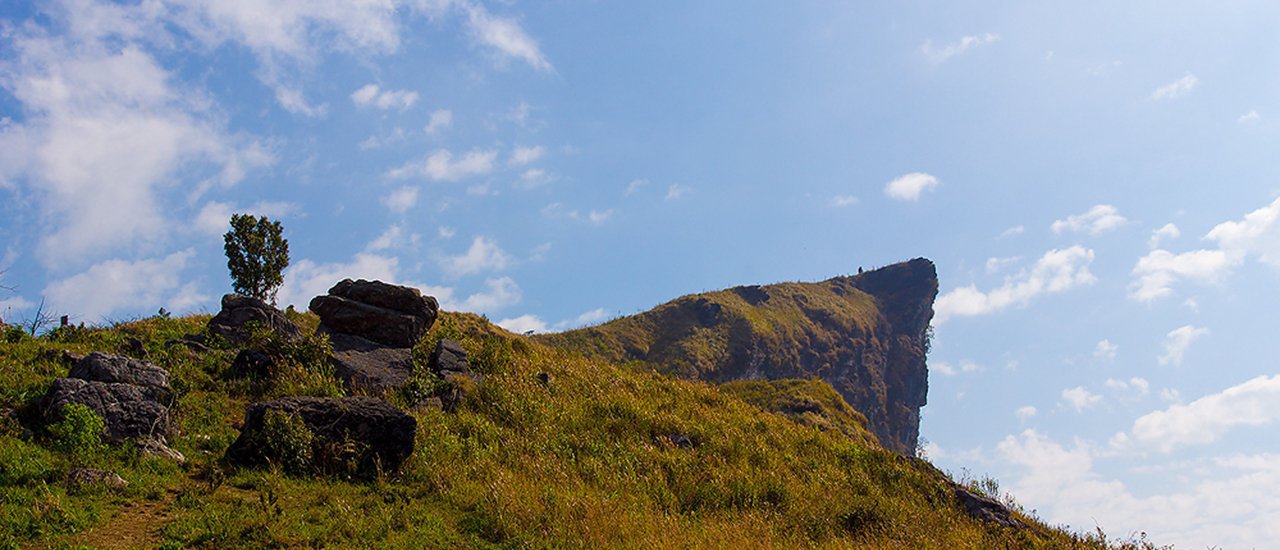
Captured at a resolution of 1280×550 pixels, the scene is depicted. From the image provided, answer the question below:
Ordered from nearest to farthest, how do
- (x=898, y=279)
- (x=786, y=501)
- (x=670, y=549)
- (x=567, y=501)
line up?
(x=670, y=549), (x=567, y=501), (x=786, y=501), (x=898, y=279)

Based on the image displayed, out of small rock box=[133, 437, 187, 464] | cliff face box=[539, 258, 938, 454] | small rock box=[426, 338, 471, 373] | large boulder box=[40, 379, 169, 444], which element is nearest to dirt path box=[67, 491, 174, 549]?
small rock box=[133, 437, 187, 464]

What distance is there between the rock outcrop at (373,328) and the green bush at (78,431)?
5.91m

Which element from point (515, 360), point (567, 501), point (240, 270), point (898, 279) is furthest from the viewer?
point (898, 279)

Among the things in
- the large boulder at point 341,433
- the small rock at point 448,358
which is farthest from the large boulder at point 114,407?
the small rock at point 448,358

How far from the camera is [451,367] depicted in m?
18.7

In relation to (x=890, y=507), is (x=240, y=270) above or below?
above

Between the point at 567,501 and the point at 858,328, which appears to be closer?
the point at 567,501

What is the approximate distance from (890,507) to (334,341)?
14.0 meters

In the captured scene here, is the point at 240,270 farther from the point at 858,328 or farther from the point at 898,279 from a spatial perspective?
the point at 898,279

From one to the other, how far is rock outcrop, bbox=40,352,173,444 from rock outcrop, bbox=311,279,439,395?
4680 mm

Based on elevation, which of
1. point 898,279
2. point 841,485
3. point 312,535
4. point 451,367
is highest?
point 898,279

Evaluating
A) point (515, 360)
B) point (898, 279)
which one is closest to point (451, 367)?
point (515, 360)

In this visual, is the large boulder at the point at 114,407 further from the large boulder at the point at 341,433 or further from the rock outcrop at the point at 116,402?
the large boulder at the point at 341,433

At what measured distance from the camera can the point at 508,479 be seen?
11.3 m
